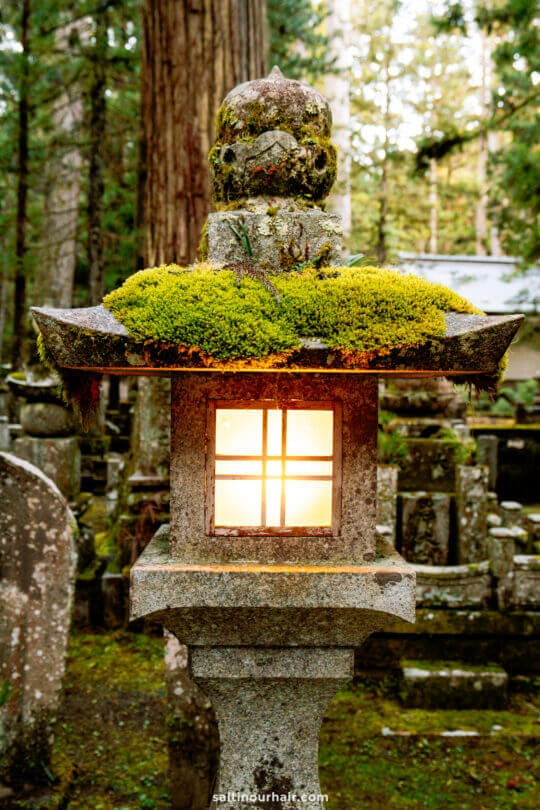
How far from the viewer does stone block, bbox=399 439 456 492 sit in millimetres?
5477

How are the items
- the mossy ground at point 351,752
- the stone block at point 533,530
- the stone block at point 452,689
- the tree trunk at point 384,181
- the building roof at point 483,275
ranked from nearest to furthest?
the mossy ground at point 351,752, the stone block at point 452,689, the stone block at point 533,530, the tree trunk at point 384,181, the building roof at point 483,275

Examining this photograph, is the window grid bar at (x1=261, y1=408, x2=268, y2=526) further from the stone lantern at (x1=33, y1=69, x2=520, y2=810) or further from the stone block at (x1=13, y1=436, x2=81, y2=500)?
the stone block at (x1=13, y1=436, x2=81, y2=500)

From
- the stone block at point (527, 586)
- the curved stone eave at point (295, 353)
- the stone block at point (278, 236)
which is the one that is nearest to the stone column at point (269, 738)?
the curved stone eave at point (295, 353)

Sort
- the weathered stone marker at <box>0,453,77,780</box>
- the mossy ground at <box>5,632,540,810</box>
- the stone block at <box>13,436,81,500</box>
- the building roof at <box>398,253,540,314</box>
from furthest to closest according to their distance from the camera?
1. the building roof at <box>398,253,540,314</box>
2. the stone block at <box>13,436,81,500</box>
3. the mossy ground at <box>5,632,540,810</box>
4. the weathered stone marker at <box>0,453,77,780</box>

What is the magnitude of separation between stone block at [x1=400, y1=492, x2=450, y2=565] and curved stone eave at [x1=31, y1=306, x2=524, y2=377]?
364 centimetres

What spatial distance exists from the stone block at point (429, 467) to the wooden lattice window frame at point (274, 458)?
11.3 ft

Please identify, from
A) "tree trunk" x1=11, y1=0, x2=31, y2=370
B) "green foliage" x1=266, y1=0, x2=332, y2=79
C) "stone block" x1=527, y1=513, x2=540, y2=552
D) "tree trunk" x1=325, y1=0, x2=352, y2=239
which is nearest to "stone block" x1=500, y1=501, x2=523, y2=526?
"stone block" x1=527, y1=513, x2=540, y2=552

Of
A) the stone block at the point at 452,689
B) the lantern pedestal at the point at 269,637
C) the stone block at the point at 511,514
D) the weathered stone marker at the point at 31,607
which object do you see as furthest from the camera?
the stone block at the point at 511,514

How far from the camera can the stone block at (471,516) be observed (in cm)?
521

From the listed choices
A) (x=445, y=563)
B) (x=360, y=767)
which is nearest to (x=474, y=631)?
(x=445, y=563)

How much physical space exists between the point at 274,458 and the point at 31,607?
2132 millimetres

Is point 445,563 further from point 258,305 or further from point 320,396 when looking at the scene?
point 258,305

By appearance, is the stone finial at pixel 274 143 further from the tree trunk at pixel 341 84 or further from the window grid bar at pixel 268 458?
the tree trunk at pixel 341 84

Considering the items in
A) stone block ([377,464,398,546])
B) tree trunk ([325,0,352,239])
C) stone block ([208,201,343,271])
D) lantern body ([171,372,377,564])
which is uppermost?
tree trunk ([325,0,352,239])
